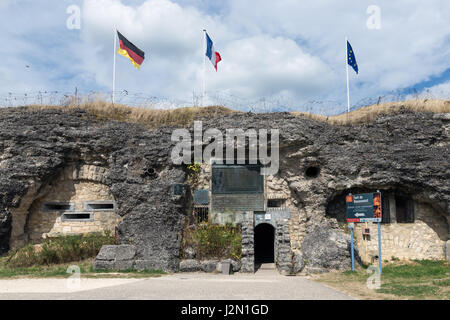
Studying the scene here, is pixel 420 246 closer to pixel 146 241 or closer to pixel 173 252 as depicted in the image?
pixel 173 252

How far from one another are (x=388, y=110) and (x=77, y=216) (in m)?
16.5

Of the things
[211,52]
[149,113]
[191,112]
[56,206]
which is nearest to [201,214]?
[191,112]

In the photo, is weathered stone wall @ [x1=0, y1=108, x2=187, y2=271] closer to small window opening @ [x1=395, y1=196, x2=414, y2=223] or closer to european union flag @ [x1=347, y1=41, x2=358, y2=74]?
small window opening @ [x1=395, y1=196, x2=414, y2=223]

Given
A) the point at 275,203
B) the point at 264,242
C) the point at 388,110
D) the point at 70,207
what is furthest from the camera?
the point at 264,242

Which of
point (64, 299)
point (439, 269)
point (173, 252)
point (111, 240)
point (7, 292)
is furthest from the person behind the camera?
point (111, 240)

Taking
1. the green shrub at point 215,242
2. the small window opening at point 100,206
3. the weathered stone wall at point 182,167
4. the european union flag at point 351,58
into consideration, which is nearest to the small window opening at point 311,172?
the weathered stone wall at point 182,167

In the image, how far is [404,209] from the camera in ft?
54.5

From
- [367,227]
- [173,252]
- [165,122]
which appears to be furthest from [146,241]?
[367,227]

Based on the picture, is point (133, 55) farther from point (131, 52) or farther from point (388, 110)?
point (388, 110)

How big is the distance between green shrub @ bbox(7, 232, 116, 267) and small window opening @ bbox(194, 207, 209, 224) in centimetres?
391

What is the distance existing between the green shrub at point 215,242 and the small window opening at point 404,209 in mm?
7770

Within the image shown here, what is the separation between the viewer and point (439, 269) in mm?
13508

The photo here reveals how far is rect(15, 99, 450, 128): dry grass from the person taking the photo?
17.7 m

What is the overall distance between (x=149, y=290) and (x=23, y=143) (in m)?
11.1
